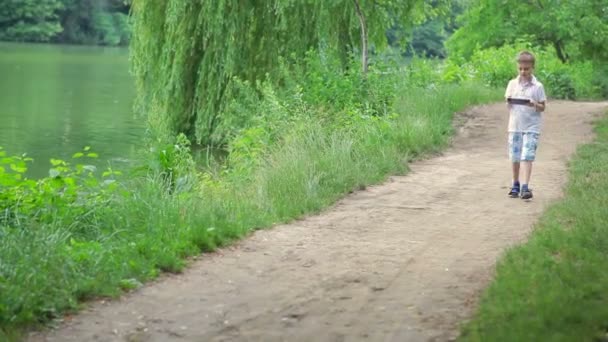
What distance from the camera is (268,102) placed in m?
16.6

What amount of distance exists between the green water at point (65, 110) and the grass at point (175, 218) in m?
8.60

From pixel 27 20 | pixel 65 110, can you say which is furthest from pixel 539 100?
pixel 27 20

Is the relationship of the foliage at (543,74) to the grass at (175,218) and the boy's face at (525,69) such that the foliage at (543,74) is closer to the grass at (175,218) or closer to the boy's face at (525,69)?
the grass at (175,218)

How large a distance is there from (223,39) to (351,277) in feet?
46.5

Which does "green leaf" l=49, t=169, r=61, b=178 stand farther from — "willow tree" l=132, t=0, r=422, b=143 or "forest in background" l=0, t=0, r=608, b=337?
"willow tree" l=132, t=0, r=422, b=143

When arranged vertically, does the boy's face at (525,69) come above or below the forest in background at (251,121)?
above

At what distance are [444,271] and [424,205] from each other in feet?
9.49

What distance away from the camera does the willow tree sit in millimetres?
20734

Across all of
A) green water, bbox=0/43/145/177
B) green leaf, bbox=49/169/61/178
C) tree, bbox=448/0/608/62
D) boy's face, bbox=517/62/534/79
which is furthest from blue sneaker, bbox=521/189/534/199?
tree, bbox=448/0/608/62

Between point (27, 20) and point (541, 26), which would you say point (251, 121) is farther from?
point (27, 20)

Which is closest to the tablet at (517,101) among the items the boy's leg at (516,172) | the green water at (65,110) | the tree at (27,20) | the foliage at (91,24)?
the boy's leg at (516,172)

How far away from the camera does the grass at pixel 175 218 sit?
654cm

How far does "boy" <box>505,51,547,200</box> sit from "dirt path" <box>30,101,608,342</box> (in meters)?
0.28

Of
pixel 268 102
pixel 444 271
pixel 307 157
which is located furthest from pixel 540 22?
pixel 444 271
